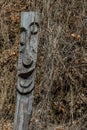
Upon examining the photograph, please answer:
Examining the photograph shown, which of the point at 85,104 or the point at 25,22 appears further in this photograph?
the point at 85,104

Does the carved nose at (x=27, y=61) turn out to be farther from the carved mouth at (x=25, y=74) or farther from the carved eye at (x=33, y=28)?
the carved eye at (x=33, y=28)

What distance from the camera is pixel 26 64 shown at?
2.83 meters

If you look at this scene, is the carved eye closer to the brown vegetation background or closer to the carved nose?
the carved nose

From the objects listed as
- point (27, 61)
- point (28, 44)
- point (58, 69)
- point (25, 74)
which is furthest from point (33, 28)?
point (58, 69)

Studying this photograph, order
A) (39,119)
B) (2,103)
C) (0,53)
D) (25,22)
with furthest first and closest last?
1. (0,53)
2. (2,103)
3. (39,119)
4. (25,22)

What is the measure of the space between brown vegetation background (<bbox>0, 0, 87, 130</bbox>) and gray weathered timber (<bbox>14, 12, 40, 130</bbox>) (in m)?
1.33

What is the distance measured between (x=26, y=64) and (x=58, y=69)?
70.1 inches

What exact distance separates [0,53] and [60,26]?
1127 millimetres

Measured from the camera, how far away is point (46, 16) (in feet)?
15.8

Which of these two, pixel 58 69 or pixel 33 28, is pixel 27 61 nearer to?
pixel 33 28

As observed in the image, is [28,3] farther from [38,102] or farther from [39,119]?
[39,119]

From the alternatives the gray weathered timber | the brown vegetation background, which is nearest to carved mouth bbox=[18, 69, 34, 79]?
the gray weathered timber

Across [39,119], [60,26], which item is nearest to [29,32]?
[39,119]

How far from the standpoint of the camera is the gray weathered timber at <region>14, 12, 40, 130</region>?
282cm
